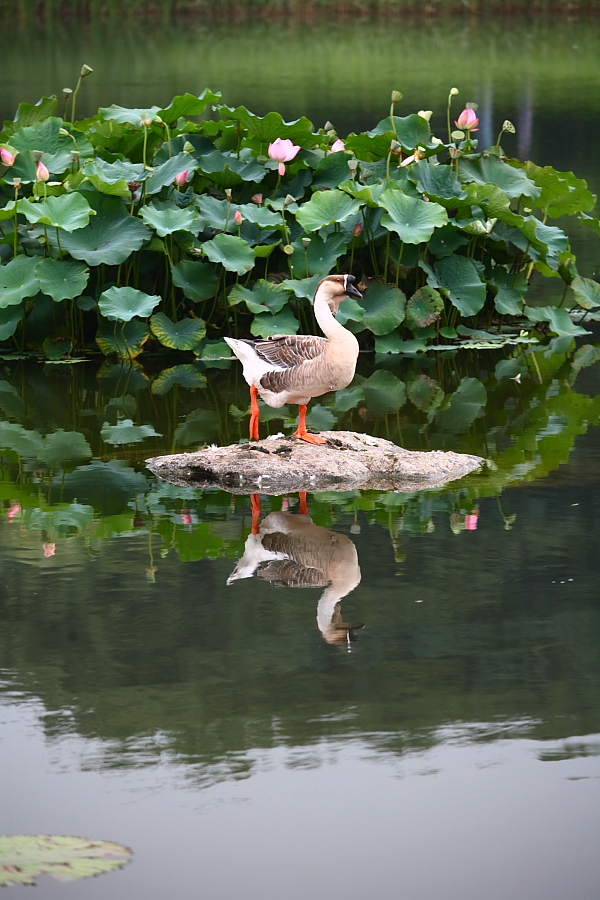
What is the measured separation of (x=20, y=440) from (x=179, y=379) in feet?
4.66

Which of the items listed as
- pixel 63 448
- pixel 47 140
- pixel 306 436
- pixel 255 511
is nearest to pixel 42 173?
pixel 47 140

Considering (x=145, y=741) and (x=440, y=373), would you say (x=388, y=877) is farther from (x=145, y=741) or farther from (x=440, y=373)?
(x=440, y=373)

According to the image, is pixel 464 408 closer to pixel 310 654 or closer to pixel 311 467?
pixel 311 467

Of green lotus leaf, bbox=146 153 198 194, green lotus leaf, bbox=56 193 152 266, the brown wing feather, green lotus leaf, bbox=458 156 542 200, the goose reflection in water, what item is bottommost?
the goose reflection in water

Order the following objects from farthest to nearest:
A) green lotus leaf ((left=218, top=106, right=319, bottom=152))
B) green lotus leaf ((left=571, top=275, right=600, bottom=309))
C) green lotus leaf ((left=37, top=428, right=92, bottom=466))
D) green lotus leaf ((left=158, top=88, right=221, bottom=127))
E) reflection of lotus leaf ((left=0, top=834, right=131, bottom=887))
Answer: green lotus leaf ((left=571, top=275, right=600, bottom=309)) → green lotus leaf ((left=158, top=88, right=221, bottom=127)) → green lotus leaf ((left=218, top=106, right=319, bottom=152)) → green lotus leaf ((left=37, top=428, right=92, bottom=466)) → reflection of lotus leaf ((left=0, top=834, right=131, bottom=887))

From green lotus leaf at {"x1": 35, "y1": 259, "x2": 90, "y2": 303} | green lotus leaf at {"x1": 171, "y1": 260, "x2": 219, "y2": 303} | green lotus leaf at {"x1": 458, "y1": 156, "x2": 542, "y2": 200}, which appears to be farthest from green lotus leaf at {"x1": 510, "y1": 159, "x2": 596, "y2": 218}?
green lotus leaf at {"x1": 35, "y1": 259, "x2": 90, "y2": 303}

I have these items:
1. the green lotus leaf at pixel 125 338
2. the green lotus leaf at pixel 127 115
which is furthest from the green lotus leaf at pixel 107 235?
the green lotus leaf at pixel 127 115

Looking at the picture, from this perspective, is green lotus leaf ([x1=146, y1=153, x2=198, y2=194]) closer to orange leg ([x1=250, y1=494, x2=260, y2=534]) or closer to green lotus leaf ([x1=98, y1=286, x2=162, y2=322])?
green lotus leaf ([x1=98, y1=286, x2=162, y2=322])

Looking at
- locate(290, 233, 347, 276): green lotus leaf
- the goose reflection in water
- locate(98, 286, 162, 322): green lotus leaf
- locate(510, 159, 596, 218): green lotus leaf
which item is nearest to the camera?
the goose reflection in water

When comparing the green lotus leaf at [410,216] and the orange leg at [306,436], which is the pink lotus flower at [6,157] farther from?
the orange leg at [306,436]

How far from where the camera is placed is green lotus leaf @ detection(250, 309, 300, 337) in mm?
7379

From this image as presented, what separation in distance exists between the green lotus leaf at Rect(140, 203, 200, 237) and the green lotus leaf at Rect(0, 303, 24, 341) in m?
0.99

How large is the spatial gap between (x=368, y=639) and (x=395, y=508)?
131 centimetres

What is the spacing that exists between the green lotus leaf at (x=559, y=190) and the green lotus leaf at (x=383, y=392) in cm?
191
